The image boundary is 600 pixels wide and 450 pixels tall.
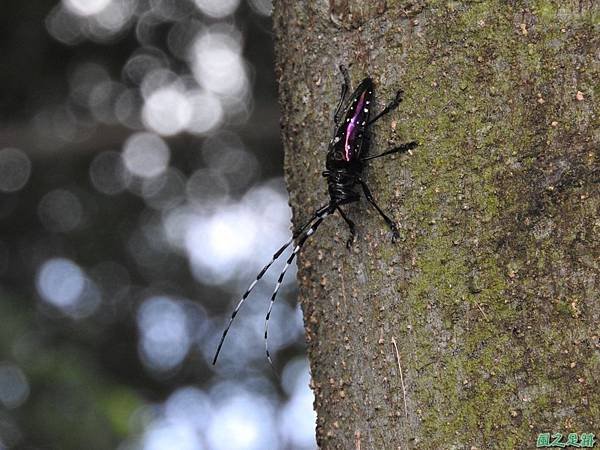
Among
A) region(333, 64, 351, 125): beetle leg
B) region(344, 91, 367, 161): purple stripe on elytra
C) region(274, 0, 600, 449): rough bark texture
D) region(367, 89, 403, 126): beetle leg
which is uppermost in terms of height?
region(333, 64, 351, 125): beetle leg

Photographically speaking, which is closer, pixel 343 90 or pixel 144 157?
pixel 343 90

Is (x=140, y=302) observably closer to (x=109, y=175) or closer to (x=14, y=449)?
(x=109, y=175)

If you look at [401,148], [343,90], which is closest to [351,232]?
[401,148]

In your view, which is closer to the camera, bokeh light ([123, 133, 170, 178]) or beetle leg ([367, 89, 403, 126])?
beetle leg ([367, 89, 403, 126])

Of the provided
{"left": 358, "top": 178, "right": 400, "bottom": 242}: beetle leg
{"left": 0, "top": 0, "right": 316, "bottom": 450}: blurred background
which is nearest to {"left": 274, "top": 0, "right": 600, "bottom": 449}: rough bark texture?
{"left": 358, "top": 178, "right": 400, "bottom": 242}: beetle leg

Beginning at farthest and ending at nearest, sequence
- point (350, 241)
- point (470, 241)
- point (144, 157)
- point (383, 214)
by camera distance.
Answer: point (144, 157)
point (350, 241)
point (383, 214)
point (470, 241)

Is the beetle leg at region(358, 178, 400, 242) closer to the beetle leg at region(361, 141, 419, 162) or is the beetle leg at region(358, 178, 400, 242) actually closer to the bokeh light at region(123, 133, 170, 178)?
the beetle leg at region(361, 141, 419, 162)

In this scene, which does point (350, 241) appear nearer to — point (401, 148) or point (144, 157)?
point (401, 148)

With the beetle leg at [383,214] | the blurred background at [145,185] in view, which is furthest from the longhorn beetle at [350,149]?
the blurred background at [145,185]
